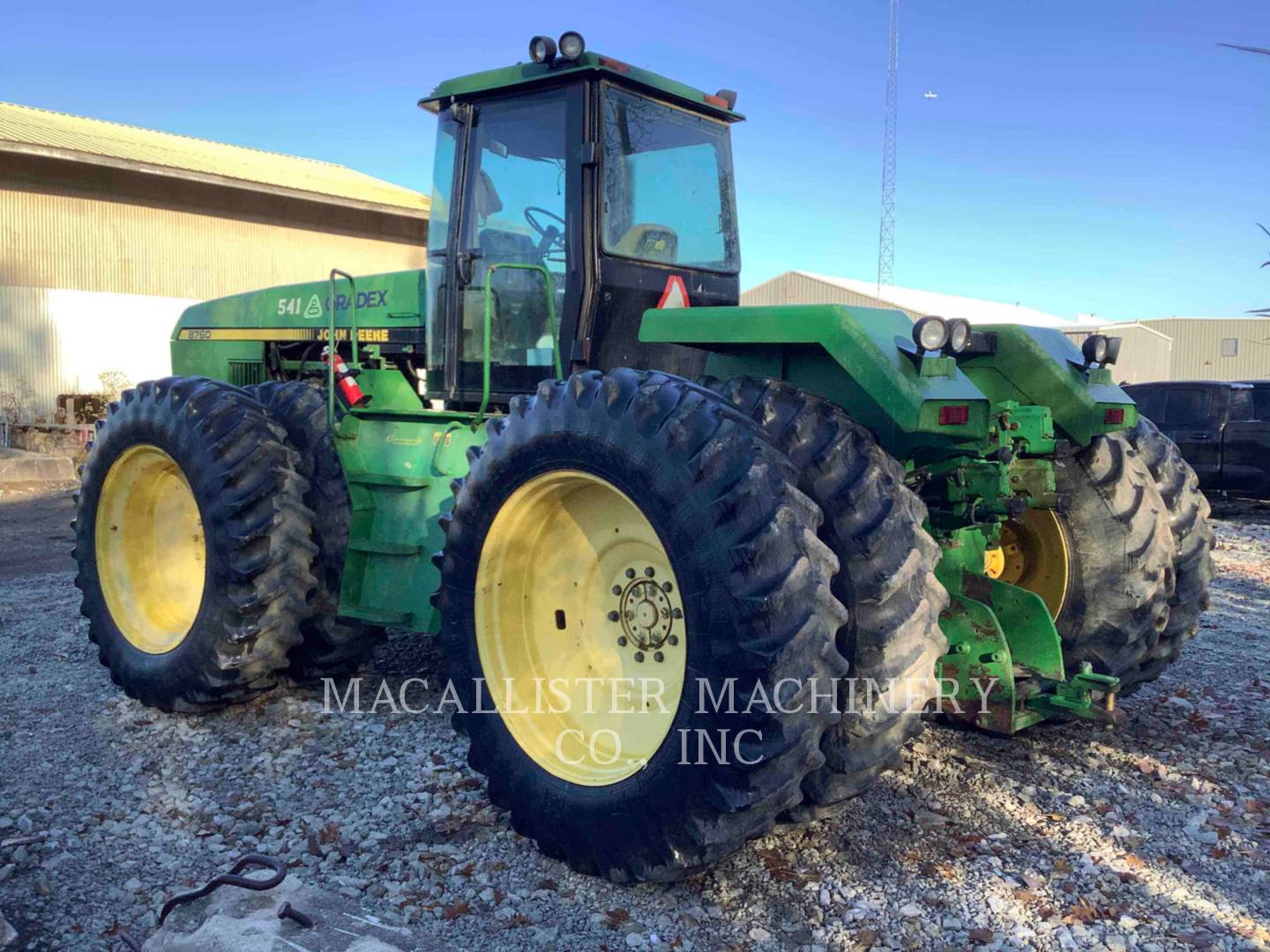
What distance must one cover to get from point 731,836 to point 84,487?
4.10 meters

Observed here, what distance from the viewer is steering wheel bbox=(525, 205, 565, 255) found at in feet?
15.6

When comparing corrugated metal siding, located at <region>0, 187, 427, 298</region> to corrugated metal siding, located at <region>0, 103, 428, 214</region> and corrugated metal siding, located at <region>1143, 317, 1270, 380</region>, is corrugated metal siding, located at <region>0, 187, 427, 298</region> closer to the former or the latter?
corrugated metal siding, located at <region>0, 103, 428, 214</region>

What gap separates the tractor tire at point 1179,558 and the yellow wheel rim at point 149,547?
14.6 ft

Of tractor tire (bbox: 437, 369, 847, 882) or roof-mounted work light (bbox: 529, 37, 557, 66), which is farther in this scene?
roof-mounted work light (bbox: 529, 37, 557, 66)

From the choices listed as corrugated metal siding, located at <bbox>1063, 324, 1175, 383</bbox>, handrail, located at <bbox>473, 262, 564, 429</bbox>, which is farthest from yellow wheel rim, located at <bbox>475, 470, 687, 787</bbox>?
corrugated metal siding, located at <bbox>1063, 324, 1175, 383</bbox>

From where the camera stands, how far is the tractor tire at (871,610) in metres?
3.19

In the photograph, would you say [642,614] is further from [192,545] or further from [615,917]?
[192,545]

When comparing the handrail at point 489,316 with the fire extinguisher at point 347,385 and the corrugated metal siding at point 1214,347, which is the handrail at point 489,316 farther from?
the corrugated metal siding at point 1214,347

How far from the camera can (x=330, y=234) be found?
2269 cm

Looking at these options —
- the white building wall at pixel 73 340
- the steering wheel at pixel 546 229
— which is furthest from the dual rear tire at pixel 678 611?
the white building wall at pixel 73 340

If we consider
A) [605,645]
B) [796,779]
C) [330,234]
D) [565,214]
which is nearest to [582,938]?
[796,779]

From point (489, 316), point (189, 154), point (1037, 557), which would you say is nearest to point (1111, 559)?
point (1037, 557)

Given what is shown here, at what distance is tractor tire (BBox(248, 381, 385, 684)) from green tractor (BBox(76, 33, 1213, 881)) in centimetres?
2

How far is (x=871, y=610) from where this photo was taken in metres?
3.21
